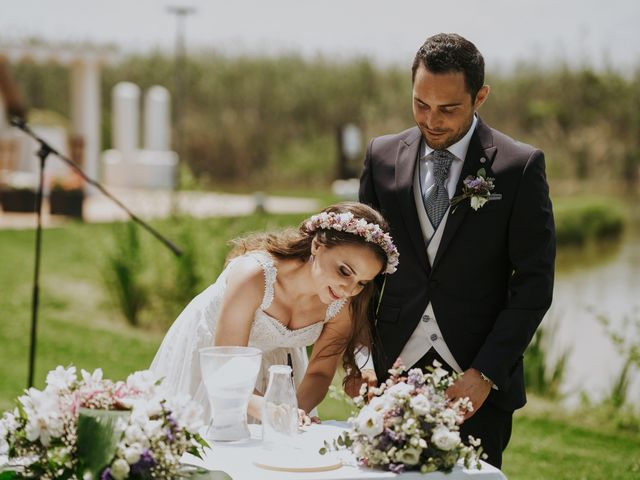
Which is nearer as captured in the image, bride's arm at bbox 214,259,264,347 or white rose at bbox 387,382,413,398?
white rose at bbox 387,382,413,398

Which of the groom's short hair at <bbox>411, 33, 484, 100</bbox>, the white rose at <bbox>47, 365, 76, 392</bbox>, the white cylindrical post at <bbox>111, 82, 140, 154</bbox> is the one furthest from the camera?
the white cylindrical post at <bbox>111, 82, 140, 154</bbox>

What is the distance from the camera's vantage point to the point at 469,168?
9.53 ft

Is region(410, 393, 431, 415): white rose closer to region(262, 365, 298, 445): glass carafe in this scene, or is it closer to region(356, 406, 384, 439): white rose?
region(356, 406, 384, 439): white rose

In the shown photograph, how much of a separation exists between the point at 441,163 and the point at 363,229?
1.44ft

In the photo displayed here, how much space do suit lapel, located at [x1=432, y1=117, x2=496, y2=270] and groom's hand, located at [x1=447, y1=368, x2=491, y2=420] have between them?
0.36 meters

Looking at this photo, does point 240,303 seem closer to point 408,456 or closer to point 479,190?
point 479,190

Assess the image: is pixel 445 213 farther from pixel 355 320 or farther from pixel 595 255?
pixel 595 255

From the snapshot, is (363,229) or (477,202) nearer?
(363,229)

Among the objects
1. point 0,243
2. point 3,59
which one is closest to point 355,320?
point 0,243

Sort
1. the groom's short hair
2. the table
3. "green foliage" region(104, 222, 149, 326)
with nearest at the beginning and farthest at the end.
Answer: the table → the groom's short hair → "green foliage" region(104, 222, 149, 326)

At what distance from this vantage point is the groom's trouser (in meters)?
2.94

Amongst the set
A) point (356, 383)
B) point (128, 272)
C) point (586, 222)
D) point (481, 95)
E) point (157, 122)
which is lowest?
point (586, 222)

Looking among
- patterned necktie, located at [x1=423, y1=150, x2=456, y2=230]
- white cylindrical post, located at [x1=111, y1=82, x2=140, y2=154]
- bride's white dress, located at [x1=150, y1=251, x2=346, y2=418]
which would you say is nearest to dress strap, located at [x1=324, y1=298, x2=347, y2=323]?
bride's white dress, located at [x1=150, y1=251, x2=346, y2=418]

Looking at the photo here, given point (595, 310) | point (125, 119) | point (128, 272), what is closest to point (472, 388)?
point (128, 272)
